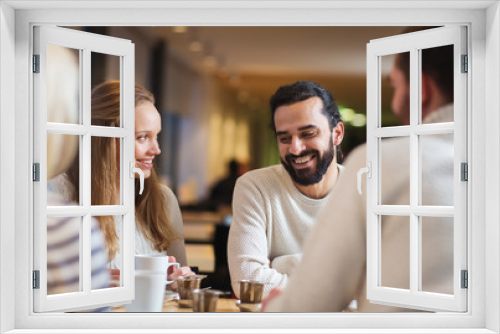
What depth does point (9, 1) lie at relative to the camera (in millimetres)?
2715

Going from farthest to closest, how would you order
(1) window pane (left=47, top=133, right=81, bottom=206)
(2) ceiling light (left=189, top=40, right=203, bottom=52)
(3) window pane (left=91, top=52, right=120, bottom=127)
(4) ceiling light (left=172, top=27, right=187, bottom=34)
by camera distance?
(2) ceiling light (left=189, top=40, right=203, bottom=52)
(4) ceiling light (left=172, top=27, right=187, bottom=34)
(3) window pane (left=91, top=52, right=120, bottom=127)
(1) window pane (left=47, top=133, right=81, bottom=206)

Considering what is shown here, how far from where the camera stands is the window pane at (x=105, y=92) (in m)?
3.36

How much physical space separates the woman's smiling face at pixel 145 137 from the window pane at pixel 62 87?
1.26 meters

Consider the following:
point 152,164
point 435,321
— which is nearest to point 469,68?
point 435,321

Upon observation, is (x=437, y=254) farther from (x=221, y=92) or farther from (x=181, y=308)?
(x=221, y=92)

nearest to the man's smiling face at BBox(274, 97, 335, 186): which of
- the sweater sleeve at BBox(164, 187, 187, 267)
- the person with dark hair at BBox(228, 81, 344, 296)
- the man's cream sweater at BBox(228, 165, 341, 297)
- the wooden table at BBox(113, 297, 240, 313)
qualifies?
the person with dark hair at BBox(228, 81, 344, 296)

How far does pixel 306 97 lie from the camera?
4684 millimetres

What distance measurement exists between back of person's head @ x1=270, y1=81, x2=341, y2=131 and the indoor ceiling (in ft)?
0.32

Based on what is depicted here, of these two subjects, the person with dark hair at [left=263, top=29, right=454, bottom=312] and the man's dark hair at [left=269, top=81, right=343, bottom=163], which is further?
the man's dark hair at [left=269, top=81, right=343, bottom=163]

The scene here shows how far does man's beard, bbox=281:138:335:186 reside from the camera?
14.8 ft

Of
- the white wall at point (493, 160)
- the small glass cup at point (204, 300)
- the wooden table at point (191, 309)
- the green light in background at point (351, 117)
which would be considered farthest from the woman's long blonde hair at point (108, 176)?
the white wall at point (493, 160)

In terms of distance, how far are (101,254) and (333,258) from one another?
1.36 meters

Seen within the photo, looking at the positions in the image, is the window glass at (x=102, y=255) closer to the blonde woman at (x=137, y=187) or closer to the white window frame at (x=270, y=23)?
the blonde woman at (x=137, y=187)

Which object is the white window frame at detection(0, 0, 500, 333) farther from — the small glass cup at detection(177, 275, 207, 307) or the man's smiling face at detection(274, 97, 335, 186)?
the man's smiling face at detection(274, 97, 335, 186)
